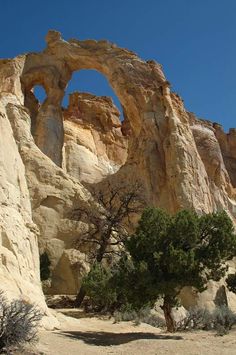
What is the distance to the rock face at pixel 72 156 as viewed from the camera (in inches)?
661

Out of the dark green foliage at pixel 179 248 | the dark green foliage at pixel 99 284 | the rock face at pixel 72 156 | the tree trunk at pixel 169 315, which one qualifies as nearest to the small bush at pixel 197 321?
the tree trunk at pixel 169 315

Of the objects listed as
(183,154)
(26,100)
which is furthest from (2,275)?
(26,100)

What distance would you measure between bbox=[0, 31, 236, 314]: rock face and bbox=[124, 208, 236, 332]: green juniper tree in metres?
3.36

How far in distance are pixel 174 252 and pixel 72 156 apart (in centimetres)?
3132

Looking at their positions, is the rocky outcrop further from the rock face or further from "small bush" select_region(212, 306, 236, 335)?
"small bush" select_region(212, 306, 236, 335)

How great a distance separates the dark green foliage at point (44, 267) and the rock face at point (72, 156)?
1.03 m

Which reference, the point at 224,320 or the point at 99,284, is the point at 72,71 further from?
the point at 224,320

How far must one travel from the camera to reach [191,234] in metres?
14.4

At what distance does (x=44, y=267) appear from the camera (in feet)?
77.3

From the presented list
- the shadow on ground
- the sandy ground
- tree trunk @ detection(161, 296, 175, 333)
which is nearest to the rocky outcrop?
tree trunk @ detection(161, 296, 175, 333)

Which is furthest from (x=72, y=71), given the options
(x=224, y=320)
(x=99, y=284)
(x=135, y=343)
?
(x=135, y=343)

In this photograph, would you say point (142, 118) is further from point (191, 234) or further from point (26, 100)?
point (191, 234)

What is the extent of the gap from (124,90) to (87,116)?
16297mm

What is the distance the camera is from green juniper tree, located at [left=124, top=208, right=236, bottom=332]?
539 inches
